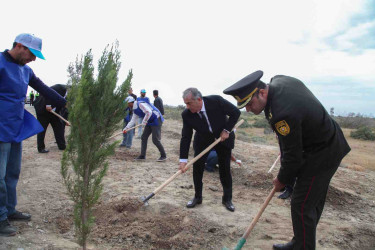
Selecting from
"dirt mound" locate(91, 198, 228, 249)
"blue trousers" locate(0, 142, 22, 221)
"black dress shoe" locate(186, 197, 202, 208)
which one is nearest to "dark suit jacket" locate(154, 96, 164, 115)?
"black dress shoe" locate(186, 197, 202, 208)

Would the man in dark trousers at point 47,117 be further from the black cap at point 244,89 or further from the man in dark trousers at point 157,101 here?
the black cap at point 244,89

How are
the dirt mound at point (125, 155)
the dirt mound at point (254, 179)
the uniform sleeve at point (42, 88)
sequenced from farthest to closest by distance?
the dirt mound at point (125, 155)
the dirt mound at point (254, 179)
the uniform sleeve at point (42, 88)

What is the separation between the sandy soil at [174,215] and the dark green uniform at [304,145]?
0.96 meters

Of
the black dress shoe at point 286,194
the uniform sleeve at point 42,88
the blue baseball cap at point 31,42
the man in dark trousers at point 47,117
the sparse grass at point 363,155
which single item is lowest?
the black dress shoe at point 286,194

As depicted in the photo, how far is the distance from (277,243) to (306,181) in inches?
49.7

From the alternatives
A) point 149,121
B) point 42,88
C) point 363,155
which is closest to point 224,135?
point 42,88

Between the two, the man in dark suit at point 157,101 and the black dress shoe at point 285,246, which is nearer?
the black dress shoe at point 285,246

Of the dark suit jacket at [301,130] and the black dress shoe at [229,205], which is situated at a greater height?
the dark suit jacket at [301,130]

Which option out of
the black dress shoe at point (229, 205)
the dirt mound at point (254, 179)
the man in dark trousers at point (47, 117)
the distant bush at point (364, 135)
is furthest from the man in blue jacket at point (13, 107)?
the distant bush at point (364, 135)

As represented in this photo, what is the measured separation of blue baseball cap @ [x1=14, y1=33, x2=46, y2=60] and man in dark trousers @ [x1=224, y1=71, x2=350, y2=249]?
202 centimetres

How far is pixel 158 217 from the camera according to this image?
4.05 m

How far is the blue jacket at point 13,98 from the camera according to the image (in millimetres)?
2910

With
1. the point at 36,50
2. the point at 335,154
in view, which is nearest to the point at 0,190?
the point at 36,50

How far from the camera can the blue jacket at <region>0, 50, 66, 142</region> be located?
2910mm
